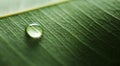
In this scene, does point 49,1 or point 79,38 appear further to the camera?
point 49,1

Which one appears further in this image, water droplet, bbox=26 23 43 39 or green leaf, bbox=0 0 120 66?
water droplet, bbox=26 23 43 39

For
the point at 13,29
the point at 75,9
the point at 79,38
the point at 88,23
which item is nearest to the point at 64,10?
the point at 75,9

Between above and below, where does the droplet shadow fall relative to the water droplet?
below

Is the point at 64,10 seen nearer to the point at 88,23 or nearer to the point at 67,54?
the point at 88,23

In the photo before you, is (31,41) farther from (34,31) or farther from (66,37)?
(66,37)

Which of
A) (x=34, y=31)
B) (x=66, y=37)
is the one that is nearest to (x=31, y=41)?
(x=34, y=31)
